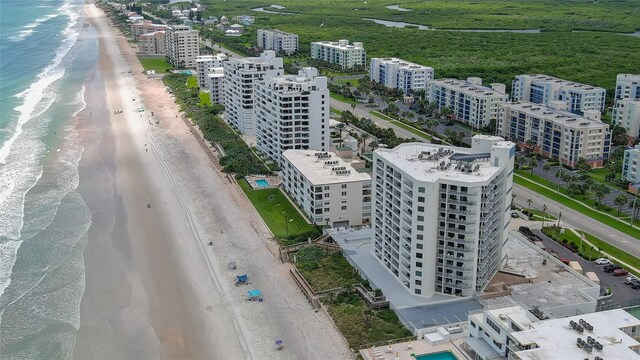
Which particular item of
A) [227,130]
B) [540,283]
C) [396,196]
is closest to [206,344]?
[396,196]

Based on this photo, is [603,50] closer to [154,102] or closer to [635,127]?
A: [635,127]

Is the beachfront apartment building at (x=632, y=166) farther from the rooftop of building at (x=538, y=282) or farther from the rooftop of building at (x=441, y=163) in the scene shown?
the rooftop of building at (x=441, y=163)

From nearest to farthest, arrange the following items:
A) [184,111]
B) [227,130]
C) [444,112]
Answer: [227,130] → [444,112] → [184,111]

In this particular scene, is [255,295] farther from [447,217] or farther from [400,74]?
[400,74]

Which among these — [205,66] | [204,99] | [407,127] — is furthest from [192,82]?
[407,127]

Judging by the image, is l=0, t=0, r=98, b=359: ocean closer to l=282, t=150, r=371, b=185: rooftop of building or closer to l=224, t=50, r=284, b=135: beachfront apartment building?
l=282, t=150, r=371, b=185: rooftop of building

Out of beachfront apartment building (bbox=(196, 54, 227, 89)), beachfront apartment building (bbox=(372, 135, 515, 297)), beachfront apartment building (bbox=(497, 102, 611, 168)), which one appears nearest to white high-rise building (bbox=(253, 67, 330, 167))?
beachfront apartment building (bbox=(372, 135, 515, 297))
